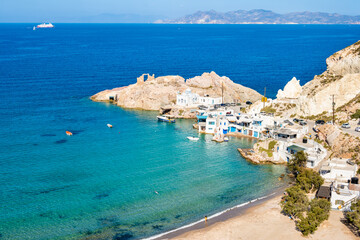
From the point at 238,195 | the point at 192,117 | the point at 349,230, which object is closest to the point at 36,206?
the point at 238,195

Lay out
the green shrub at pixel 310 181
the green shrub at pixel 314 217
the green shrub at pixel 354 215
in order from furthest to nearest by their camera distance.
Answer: the green shrub at pixel 310 181 → the green shrub at pixel 314 217 → the green shrub at pixel 354 215

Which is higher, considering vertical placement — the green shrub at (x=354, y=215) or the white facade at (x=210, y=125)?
the white facade at (x=210, y=125)

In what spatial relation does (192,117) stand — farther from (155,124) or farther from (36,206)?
(36,206)

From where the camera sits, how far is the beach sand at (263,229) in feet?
140

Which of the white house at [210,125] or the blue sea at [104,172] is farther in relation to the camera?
the white house at [210,125]

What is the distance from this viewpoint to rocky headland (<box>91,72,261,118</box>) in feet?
341

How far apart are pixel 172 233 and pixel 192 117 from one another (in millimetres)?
52277

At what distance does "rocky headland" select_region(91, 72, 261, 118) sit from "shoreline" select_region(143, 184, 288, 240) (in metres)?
52.4

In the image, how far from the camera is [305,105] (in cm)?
8050

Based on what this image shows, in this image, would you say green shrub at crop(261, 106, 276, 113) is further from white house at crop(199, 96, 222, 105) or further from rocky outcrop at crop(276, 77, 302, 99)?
white house at crop(199, 96, 222, 105)

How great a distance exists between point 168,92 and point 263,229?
6509 centimetres

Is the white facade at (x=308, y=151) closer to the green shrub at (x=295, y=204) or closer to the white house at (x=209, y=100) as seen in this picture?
the green shrub at (x=295, y=204)

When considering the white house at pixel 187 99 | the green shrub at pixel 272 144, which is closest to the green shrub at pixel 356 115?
the green shrub at pixel 272 144

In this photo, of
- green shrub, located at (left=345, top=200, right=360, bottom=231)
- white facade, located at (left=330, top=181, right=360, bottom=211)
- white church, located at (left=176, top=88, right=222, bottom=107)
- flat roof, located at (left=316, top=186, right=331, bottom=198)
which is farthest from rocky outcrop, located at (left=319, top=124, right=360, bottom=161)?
white church, located at (left=176, top=88, right=222, bottom=107)
